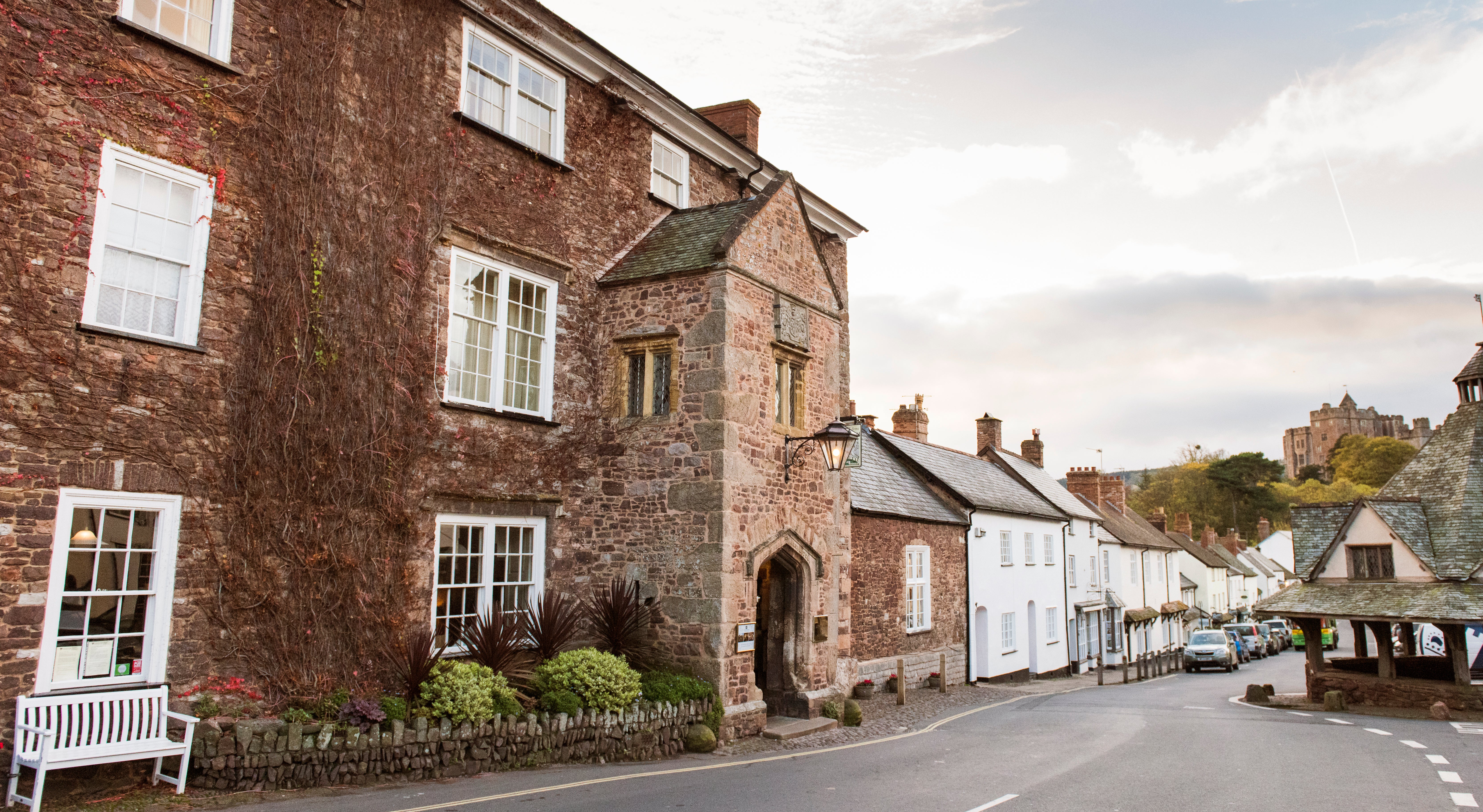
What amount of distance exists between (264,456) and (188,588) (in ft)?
4.82

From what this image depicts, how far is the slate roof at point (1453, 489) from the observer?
19828 mm

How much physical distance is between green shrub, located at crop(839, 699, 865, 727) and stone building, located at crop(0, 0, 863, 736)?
66 cm

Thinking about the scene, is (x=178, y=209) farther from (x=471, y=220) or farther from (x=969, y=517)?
(x=969, y=517)

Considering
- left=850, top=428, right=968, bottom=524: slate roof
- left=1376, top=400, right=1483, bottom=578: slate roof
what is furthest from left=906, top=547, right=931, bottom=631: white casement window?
left=1376, top=400, right=1483, bottom=578: slate roof

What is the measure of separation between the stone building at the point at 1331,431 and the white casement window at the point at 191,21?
14542 cm

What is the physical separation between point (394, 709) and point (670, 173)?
32.5ft

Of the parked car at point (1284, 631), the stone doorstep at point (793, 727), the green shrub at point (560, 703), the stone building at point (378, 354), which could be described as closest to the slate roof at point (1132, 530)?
the parked car at point (1284, 631)

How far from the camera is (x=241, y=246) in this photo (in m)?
9.79

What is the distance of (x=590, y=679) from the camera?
11.2 m

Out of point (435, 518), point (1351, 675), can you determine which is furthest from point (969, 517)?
point (435, 518)

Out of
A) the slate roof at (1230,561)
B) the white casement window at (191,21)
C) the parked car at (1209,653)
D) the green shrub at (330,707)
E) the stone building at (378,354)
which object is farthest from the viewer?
the slate roof at (1230,561)

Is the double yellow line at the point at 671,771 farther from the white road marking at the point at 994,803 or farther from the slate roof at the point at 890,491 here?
the slate roof at the point at 890,491

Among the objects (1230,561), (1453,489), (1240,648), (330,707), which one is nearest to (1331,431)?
(1230,561)

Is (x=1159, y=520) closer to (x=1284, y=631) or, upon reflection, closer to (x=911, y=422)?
(x=1284, y=631)
